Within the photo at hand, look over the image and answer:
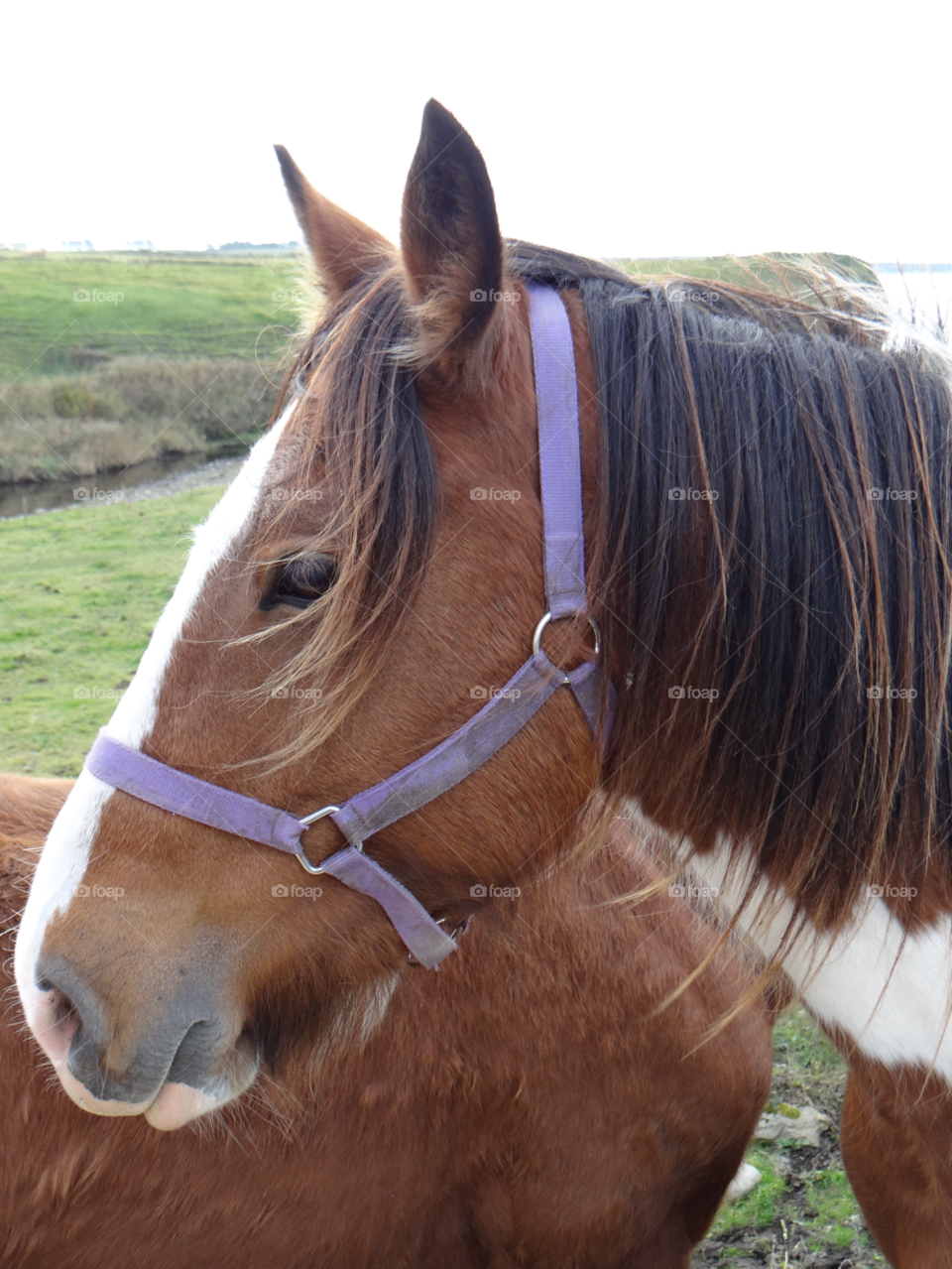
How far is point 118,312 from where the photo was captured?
62.1 feet

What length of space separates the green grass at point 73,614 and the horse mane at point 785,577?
3278mm

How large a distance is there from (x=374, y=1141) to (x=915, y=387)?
199 centimetres

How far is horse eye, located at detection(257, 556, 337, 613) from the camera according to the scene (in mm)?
1308

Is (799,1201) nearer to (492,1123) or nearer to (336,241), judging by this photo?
(492,1123)

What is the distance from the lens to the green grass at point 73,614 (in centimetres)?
598

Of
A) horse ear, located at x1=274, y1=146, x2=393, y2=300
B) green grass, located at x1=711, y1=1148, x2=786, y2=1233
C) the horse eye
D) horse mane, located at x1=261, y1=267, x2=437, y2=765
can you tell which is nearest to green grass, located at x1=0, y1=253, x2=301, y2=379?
horse ear, located at x1=274, y1=146, x2=393, y2=300

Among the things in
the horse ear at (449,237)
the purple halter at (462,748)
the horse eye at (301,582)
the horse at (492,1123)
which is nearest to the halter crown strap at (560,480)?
the purple halter at (462,748)

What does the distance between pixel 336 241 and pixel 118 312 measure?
19790 millimetres

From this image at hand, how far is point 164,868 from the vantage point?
1.32 meters

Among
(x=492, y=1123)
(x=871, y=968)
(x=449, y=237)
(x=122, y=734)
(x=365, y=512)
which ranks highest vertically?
(x=449, y=237)

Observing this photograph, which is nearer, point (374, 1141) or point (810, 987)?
point (810, 987)

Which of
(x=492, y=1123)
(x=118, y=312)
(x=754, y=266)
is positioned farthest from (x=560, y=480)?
(x=118, y=312)

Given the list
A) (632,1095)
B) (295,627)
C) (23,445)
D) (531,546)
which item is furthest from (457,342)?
(23,445)

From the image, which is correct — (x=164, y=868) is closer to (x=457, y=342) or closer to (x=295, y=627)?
(x=295, y=627)
